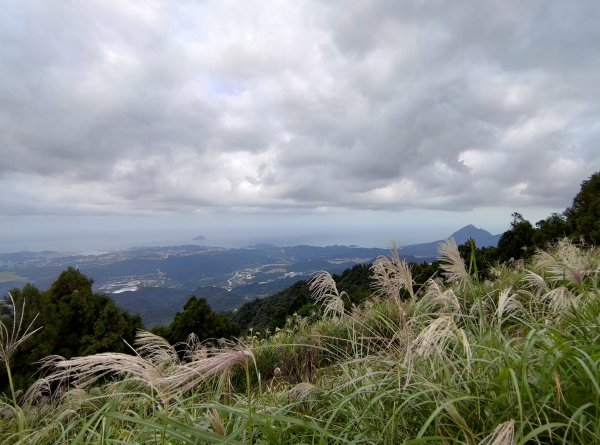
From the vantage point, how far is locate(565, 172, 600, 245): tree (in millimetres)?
21634

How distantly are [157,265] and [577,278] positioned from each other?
662 feet

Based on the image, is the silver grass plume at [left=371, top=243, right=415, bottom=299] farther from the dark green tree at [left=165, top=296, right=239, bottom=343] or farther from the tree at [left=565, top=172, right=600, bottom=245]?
the tree at [left=565, top=172, right=600, bottom=245]

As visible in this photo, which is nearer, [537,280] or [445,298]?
[445,298]

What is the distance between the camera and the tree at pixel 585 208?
21634mm

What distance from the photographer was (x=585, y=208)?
26.1m

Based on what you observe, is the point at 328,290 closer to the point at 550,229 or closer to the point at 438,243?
the point at 438,243

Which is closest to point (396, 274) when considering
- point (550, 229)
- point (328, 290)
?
point (328, 290)

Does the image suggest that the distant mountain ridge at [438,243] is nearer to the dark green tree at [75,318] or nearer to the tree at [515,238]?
the tree at [515,238]

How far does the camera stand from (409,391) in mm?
2031

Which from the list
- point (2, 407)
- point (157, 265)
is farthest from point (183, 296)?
point (2, 407)

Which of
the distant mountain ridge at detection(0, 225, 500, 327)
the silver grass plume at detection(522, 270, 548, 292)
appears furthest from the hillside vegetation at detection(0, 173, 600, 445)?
the distant mountain ridge at detection(0, 225, 500, 327)

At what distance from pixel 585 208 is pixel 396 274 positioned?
1213 inches

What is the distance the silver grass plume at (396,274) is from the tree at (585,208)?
24043 millimetres

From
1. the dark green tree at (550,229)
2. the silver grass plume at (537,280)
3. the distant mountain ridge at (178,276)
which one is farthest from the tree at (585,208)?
the distant mountain ridge at (178,276)
